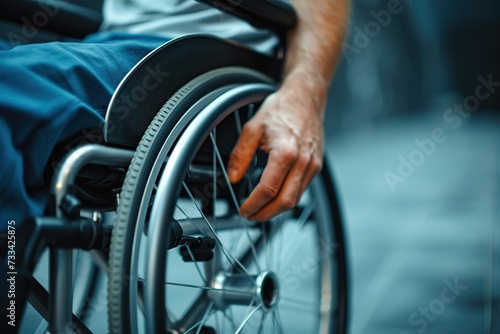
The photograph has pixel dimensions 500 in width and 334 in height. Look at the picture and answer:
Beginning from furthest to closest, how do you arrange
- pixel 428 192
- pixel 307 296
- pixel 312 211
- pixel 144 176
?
1. pixel 428 192
2. pixel 307 296
3. pixel 312 211
4. pixel 144 176

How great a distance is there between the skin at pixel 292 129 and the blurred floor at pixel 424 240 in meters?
0.88

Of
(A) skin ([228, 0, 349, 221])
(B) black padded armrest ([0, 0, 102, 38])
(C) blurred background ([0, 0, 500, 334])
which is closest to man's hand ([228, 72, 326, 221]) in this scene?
(A) skin ([228, 0, 349, 221])

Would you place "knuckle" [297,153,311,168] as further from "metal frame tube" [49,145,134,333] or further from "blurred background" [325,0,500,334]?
"blurred background" [325,0,500,334]

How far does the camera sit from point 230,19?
1.12 m

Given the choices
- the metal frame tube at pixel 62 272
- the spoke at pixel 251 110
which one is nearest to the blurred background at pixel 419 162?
the spoke at pixel 251 110

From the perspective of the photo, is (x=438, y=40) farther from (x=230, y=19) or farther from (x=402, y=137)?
(x=230, y=19)

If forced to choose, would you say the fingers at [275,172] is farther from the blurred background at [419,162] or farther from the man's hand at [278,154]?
the blurred background at [419,162]

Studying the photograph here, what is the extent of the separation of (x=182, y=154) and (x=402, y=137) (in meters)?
6.20

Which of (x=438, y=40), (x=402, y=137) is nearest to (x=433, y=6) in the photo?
(x=438, y=40)
